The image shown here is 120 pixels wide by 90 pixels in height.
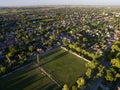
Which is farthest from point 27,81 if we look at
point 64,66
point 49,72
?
point 64,66

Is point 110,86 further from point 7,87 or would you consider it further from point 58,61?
point 7,87

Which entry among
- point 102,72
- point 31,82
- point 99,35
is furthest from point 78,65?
point 99,35

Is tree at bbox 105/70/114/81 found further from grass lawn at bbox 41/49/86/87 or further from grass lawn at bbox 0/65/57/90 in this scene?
grass lawn at bbox 0/65/57/90

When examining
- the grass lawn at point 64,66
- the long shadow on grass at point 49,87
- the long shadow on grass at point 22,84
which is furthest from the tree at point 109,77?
the long shadow on grass at point 22,84

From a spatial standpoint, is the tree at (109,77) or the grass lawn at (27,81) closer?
the grass lawn at (27,81)

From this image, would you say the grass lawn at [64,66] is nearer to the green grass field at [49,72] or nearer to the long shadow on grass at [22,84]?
the green grass field at [49,72]

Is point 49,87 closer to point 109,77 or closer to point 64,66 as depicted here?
point 64,66

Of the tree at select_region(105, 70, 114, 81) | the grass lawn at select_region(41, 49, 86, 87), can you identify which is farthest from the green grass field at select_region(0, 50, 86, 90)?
the tree at select_region(105, 70, 114, 81)
